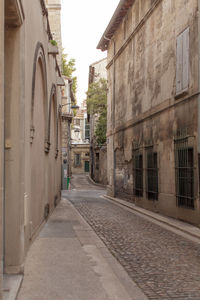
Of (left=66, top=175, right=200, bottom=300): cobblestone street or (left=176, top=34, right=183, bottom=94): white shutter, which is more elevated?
(left=176, top=34, right=183, bottom=94): white shutter

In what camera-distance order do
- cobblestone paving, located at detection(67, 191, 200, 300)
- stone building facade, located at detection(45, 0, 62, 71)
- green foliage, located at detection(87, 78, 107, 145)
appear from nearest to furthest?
cobblestone paving, located at detection(67, 191, 200, 300) → stone building facade, located at detection(45, 0, 62, 71) → green foliage, located at detection(87, 78, 107, 145)

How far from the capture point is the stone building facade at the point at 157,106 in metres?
10.7

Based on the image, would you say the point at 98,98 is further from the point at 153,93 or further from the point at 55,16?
the point at 153,93

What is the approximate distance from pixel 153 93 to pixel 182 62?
9.68ft

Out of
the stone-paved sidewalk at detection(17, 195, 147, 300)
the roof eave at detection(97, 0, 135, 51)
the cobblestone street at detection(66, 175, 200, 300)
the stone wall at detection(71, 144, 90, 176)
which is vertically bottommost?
the cobblestone street at detection(66, 175, 200, 300)

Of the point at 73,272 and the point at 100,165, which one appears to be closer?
the point at 73,272

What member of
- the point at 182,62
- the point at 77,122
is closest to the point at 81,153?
the point at 77,122

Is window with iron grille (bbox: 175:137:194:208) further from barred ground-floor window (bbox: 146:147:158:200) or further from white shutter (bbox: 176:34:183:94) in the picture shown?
barred ground-floor window (bbox: 146:147:158:200)

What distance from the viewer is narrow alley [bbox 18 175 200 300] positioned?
484 centimetres

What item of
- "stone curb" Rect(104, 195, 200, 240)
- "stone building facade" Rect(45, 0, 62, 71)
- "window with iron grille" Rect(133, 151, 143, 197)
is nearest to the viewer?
"stone curb" Rect(104, 195, 200, 240)

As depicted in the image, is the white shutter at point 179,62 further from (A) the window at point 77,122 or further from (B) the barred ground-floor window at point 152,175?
(A) the window at point 77,122

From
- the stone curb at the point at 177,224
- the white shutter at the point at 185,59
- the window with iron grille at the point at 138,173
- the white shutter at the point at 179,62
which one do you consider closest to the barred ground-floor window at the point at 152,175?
the stone curb at the point at 177,224

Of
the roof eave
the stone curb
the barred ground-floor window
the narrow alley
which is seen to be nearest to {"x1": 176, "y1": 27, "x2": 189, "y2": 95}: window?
the barred ground-floor window

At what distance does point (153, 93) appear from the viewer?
1420cm
